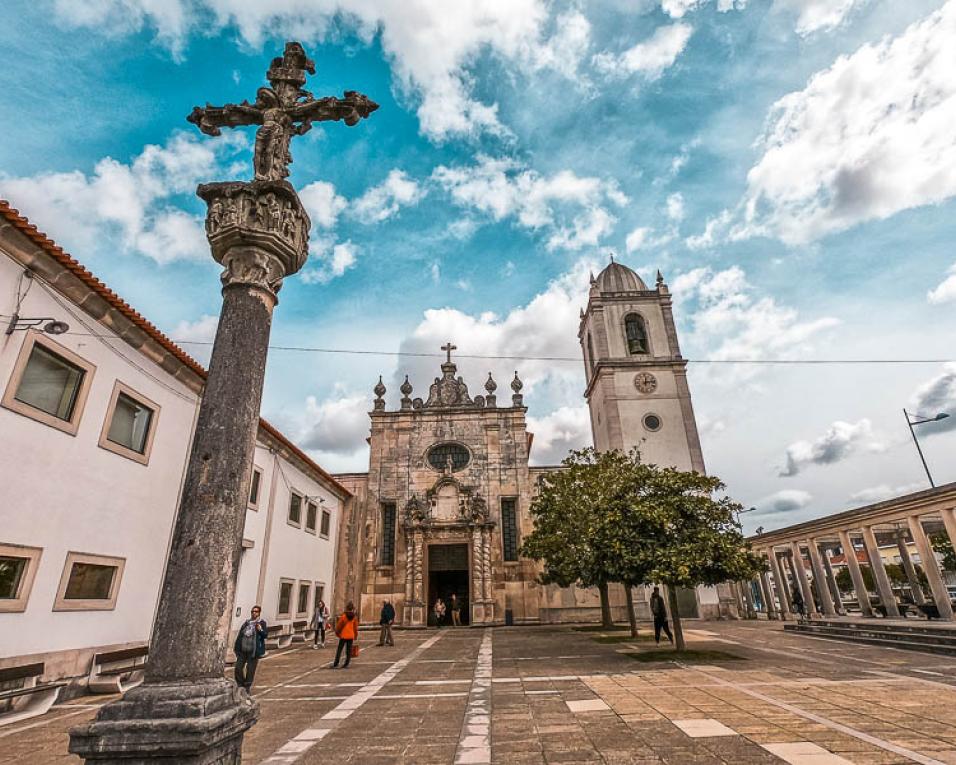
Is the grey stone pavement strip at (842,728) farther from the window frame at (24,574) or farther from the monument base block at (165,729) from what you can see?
the window frame at (24,574)

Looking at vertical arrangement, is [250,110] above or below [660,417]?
below

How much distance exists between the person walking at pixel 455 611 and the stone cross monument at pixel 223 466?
75.1ft

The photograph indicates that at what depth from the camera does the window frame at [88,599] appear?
8953 millimetres

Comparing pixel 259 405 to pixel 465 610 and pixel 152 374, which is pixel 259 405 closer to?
pixel 152 374

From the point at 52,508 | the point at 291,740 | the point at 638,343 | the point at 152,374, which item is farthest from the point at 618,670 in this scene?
the point at 638,343

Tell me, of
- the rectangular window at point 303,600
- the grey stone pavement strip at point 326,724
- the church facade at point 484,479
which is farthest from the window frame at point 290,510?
the grey stone pavement strip at point 326,724

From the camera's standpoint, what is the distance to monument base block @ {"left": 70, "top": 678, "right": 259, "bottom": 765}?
3.21m

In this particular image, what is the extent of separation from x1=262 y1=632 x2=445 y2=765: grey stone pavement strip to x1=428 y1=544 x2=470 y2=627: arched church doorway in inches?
568

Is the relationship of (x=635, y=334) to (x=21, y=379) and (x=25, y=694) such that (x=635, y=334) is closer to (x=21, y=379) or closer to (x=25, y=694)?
(x=21, y=379)

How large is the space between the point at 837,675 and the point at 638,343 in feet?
75.2

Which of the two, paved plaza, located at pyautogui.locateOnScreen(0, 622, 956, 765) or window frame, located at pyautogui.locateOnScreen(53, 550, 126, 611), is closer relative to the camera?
paved plaza, located at pyautogui.locateOnScreen(0, 622, 956, 765)

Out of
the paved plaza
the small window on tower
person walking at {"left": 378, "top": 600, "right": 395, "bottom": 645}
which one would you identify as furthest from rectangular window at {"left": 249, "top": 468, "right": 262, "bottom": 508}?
the small window on tower

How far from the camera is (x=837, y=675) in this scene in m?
9.56

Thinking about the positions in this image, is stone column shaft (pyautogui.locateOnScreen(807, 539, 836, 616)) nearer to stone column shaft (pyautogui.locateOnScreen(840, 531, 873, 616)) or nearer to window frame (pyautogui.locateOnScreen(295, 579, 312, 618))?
stone column shaft (pyautogui.locateOnScreen(840, 531, 873, 616))
